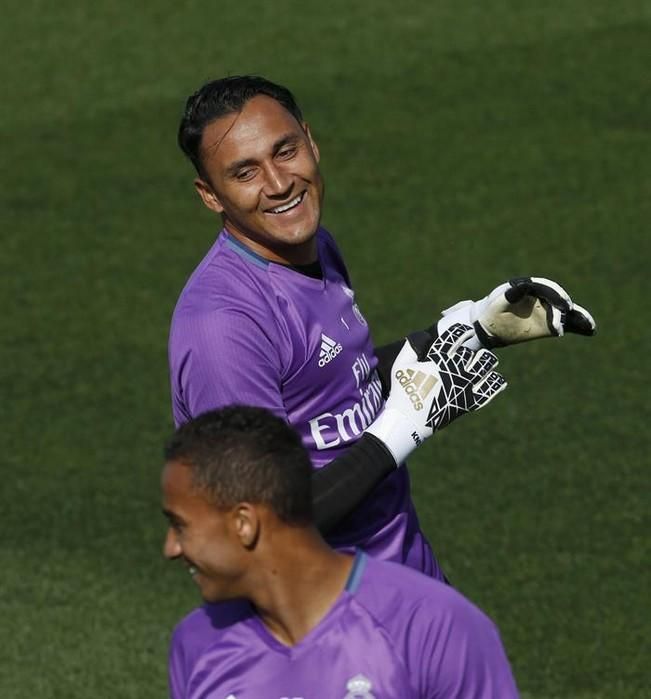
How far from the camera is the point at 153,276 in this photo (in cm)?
1043

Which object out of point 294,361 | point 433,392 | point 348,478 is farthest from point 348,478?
point 433,392

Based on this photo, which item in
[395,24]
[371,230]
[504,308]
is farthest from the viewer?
[395,24]

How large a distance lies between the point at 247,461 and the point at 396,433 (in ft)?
3.42

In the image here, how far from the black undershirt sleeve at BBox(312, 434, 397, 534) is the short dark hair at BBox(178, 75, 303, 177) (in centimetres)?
85

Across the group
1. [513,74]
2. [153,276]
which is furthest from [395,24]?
[153,276]

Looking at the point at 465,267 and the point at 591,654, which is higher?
the point at 465,267

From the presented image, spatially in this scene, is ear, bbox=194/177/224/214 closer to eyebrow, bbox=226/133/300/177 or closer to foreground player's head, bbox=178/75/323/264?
foreground player's head, bbox=178/75/323/264

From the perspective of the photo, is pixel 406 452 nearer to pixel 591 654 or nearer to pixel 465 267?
pixel 591 654

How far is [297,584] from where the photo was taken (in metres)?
3.23

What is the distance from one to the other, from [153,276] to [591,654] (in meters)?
4.68

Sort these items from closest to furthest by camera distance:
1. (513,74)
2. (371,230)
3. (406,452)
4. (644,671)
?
1. (406,452)
2. (644,671)
3. (371,230)
4. (513,74)

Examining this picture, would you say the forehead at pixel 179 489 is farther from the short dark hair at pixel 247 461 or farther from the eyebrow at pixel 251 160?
the eyebrow at pixel 251 160

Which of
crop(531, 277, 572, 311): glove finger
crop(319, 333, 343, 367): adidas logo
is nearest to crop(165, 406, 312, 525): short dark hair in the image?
crop(319, 333, 343, 367): adidas logo

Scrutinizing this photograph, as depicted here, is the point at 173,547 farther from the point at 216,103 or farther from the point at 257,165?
the point at 216,103
